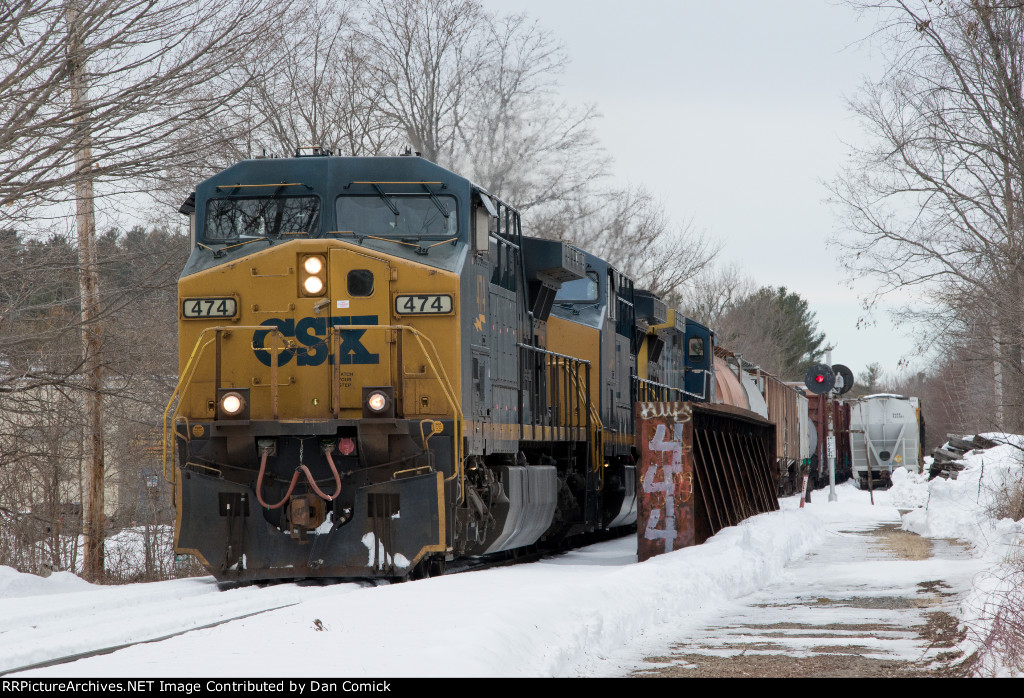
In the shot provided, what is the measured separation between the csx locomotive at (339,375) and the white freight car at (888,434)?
28370 millimetres

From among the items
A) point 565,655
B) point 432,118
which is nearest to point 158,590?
point 565,655

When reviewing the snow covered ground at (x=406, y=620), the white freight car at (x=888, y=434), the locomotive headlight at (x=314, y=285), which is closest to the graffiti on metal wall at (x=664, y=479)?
the snow covered ground at (x=406, y=620)

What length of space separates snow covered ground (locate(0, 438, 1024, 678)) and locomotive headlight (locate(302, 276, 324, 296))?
2548 mm

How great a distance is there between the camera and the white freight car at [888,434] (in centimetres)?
3638

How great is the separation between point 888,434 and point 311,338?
101ft

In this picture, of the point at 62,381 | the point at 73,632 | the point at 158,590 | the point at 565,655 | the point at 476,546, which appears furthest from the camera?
the point at 62,381

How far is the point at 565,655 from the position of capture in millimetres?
6168

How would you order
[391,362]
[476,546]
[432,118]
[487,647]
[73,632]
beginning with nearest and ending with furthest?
[487,647]
[73,632]
[391,362]
[476,546]
[432,118]

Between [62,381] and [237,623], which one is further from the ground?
[62,381]

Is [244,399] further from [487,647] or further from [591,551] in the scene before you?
[591,551]

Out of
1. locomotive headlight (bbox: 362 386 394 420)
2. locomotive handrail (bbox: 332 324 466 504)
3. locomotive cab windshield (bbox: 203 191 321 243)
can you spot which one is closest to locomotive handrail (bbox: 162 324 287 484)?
locomotive handrail (bbox: 332 324 466 504)

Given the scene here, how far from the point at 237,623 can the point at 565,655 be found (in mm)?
1895

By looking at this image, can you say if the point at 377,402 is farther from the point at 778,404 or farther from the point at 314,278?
the point at 778,404

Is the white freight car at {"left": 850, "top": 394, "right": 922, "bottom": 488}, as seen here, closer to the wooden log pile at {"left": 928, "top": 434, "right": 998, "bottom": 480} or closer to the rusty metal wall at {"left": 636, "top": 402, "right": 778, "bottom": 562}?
the wooden log pile at {"left": 928, "top": 434, "right": 998, "bottom": 480}
